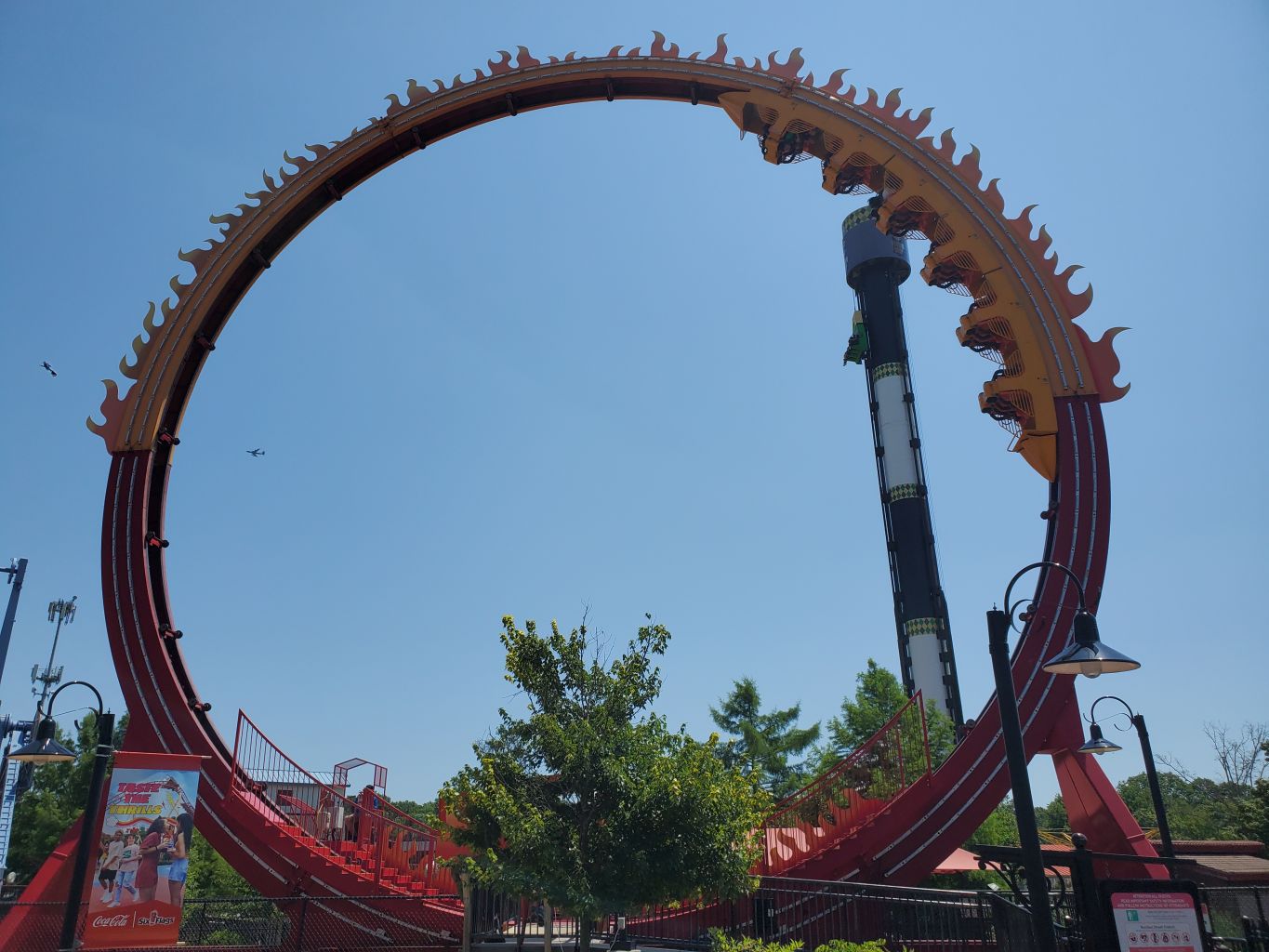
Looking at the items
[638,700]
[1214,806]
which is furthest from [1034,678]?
[1214,806]

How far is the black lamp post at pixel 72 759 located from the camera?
9703mm

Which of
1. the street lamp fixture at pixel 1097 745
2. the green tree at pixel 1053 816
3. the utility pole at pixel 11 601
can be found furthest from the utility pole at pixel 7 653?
the green tree at pixel 1053 816

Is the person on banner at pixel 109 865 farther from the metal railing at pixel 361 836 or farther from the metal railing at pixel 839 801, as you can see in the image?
the metal railing at pixel 839 801

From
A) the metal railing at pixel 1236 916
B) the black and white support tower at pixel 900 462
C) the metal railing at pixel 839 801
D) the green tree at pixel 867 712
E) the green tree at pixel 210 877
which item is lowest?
the metal railing at pixel 1236 916

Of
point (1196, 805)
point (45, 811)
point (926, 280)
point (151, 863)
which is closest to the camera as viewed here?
point (151, 863)

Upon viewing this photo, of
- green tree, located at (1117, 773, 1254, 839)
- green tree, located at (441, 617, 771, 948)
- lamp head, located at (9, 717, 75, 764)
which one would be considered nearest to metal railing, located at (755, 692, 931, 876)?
green tree, located at (441, 617, 771, 948)

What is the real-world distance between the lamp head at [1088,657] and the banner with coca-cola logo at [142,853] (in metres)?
13.1

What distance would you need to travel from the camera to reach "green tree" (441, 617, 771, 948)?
11.6 meters

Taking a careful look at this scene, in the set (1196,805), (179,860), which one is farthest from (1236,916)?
(1196,805)

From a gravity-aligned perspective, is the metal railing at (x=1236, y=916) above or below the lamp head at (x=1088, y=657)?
below

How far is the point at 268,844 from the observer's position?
1606cm

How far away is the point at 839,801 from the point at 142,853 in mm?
11496

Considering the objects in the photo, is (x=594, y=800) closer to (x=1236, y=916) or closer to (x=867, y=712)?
(x=1236, y=916)

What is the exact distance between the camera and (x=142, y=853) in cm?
1402
